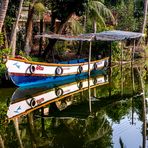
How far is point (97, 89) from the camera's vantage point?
21344 millimetres

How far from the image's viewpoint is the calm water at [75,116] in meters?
11.7

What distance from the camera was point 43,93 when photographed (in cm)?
1934

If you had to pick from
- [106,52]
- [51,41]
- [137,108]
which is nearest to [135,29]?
[106,52]

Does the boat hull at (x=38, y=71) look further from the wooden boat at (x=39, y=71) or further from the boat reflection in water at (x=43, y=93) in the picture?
the boat reflection in water at (x=43, y=93)

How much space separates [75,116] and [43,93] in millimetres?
4844

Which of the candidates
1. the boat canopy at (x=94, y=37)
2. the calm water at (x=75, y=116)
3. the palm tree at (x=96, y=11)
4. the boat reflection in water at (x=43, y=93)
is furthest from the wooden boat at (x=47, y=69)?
the palm tree at (x=96, y=11)

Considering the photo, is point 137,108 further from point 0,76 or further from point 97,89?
point 0,76

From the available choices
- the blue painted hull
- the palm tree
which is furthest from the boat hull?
the palm tree

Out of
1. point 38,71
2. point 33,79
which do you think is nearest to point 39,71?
point 38,71

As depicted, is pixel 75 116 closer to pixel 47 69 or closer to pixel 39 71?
pixel 39 71

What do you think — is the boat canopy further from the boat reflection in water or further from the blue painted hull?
the boat reflection in water

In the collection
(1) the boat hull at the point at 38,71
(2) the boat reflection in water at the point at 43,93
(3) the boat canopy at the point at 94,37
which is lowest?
(2) the boat reflection in water at the point at 43,93

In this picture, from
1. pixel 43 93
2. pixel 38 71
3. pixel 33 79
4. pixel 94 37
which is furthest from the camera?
pixel 94 37

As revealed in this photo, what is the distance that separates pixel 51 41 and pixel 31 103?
42.2ft
